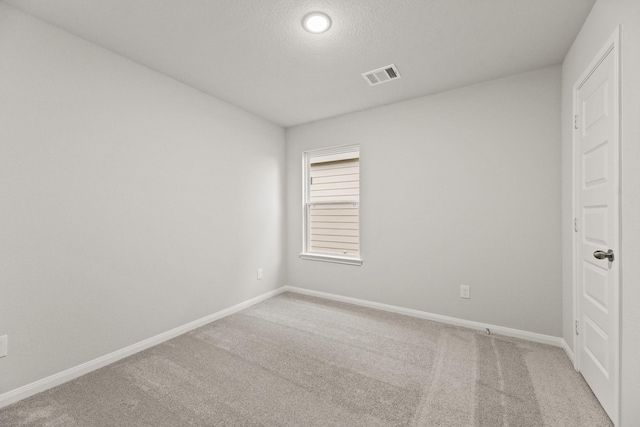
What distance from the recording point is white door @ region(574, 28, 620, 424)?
1.49 metres

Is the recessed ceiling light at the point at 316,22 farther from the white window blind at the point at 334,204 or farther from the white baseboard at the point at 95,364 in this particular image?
the white baseboard at the point at 95,364

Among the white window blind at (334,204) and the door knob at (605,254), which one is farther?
the white window blind at (334,204)

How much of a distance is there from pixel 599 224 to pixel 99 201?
348cm

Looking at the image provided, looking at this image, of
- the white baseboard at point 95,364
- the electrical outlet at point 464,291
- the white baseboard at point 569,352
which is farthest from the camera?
the electrical outlet at point 464,291

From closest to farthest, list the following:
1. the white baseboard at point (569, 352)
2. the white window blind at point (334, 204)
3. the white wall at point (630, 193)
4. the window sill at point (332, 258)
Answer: the white wall at point (630, 193) < the white baseboard at point (569, 352) < the window sill at point (332, 258) < the white window blind at point (334, 204)

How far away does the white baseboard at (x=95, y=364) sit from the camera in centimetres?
173

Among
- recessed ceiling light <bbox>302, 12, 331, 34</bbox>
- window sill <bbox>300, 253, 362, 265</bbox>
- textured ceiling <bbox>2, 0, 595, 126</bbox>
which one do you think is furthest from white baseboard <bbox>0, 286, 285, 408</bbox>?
recessed ceiling light <bbox>302, 12, 331, 34</bbox>

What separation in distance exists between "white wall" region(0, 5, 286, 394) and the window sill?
1.08m

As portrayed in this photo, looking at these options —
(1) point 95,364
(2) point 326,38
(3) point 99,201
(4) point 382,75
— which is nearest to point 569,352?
(4) point 382,75

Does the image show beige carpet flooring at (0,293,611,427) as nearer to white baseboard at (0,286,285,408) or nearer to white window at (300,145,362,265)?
white baseboard at (0,286,285,408)

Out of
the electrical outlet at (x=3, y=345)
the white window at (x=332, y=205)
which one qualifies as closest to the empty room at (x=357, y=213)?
the electrical outlet at (x=3, y=345)

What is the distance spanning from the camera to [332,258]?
3.72m

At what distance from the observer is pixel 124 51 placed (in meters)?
2.21

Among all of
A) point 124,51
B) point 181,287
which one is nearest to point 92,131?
point 124,51
